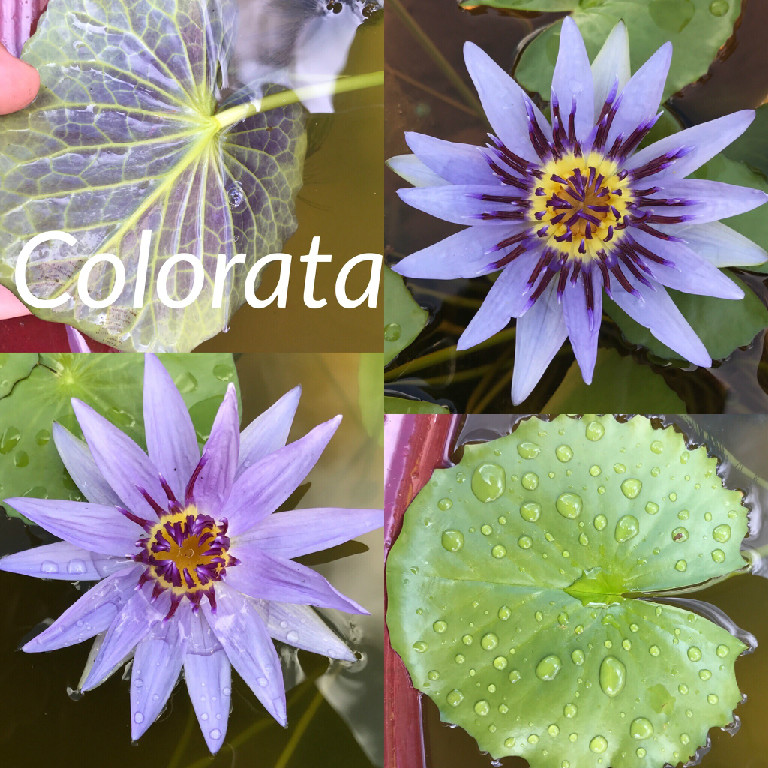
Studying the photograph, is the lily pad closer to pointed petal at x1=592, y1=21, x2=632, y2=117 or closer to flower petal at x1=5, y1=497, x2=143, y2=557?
flower petal at x1=5, y1=497, x2=143, y2=557

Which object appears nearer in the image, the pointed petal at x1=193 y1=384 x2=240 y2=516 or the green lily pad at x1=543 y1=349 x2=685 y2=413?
the pointed petal at x1=193 y1=384 x2=240 y2=516

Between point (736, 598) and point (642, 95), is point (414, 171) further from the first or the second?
point (736, 598)

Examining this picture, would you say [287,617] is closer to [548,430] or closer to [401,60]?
[548,430]

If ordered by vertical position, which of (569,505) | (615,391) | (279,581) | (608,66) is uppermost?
(608,66)

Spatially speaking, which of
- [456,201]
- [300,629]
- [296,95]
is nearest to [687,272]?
[456,201]


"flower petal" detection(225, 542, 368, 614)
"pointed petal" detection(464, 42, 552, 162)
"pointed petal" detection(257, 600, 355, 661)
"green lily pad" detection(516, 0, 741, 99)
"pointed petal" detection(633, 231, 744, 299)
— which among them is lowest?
"pointed petal" detection(257, 600, 355, 661)

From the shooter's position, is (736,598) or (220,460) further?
(736,598)

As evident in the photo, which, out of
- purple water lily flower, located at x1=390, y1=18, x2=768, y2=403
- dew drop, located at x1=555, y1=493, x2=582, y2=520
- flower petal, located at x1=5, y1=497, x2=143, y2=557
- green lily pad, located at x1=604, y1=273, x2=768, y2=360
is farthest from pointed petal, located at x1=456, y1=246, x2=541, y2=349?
flower petal, located at x1=5, y1=497, x2=143, y2=557

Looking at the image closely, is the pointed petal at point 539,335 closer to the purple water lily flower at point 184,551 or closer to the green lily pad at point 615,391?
the green lily pad at point 615,391
